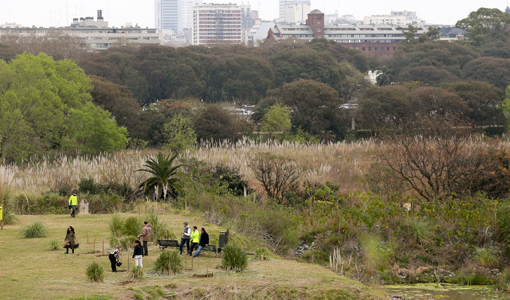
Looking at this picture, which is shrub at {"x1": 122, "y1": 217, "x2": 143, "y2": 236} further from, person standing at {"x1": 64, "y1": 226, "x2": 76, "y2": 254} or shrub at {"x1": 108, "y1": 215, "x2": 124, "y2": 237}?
person standing at {"x1": 64, "y1": 226, "x2": 76, "y2": 254}

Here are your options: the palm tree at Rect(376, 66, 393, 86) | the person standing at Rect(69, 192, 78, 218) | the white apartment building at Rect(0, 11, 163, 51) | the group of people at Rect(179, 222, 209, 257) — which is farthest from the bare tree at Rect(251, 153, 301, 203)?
the white apartment building at Rect(0, 11, 163, 51)

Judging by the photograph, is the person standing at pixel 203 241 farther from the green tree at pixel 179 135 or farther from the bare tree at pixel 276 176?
the green tree at pixel 179 135

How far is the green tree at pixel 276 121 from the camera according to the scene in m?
46.9

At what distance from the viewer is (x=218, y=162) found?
29.0 m

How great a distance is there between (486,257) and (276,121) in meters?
30.4

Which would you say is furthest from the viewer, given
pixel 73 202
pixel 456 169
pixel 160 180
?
pixel 456 169

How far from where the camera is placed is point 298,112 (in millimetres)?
50625

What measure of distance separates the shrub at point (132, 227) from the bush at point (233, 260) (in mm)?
3330

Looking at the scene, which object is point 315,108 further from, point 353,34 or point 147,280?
point 353,34

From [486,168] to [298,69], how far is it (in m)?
47.6

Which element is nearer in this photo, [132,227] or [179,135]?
[132,227]

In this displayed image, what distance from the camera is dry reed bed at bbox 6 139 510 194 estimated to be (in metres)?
25.7

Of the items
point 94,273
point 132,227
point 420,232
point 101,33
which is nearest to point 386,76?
point 420,232

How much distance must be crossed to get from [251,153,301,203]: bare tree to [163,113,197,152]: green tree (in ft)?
43.1
